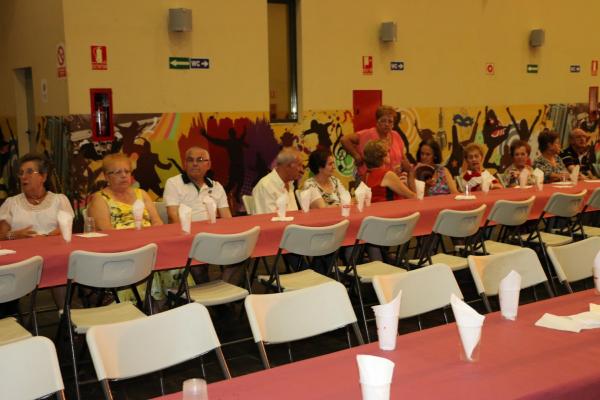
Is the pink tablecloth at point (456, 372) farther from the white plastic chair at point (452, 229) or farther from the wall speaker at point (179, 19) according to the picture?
the wall speaker at point (179, 19)

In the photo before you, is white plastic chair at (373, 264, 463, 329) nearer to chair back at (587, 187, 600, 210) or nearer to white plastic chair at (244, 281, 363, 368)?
white plastic chair at (244, 281, 363, 368)

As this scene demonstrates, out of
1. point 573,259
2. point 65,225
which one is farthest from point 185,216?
point 573,259

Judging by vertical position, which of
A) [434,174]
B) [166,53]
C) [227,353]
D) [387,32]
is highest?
[387,32]

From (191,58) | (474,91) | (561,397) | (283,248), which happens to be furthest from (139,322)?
(474,91)

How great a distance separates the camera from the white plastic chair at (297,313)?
3.16 metres

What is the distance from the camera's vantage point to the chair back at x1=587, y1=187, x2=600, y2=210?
22.9 ft

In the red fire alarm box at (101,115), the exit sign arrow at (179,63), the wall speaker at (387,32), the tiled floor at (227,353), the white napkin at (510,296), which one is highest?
the wall speaker at (387,32)

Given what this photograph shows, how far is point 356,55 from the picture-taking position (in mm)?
10078

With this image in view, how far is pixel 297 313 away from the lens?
3283mm

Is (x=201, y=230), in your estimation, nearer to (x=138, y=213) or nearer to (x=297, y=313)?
(x=138, y=213)

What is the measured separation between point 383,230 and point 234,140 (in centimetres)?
419

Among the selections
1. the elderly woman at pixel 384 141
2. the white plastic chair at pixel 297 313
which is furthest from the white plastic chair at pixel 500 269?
the elderly woman at pixel 384 141

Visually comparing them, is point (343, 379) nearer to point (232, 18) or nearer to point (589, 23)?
point (232, 18)

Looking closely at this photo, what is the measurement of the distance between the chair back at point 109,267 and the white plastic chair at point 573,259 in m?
2.23
